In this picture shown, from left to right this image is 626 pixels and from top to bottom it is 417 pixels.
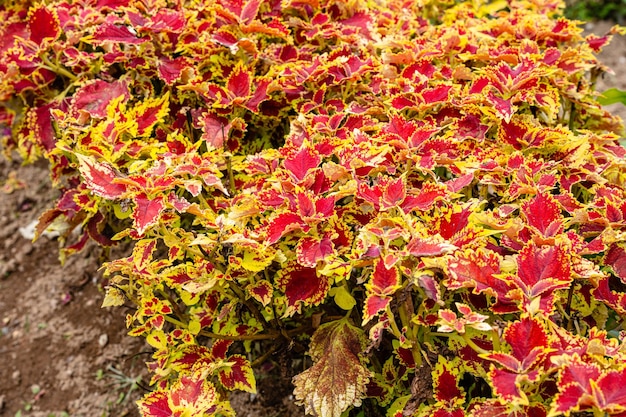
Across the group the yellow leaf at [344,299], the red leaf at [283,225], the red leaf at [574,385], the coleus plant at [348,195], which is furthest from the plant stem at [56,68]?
the red leaf at [574,385]

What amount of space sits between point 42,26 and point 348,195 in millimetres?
1043

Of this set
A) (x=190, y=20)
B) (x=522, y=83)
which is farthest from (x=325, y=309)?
(x=190, y=20)

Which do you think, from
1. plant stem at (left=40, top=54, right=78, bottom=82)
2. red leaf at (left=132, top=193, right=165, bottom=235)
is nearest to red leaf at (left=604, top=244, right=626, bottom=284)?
red leaf at (left=132, top=193, right=165, bottom=235)

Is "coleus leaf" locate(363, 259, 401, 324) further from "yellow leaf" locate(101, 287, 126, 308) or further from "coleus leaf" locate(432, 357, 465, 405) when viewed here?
"yellow leaf" locate(101, 287, 126, 308)

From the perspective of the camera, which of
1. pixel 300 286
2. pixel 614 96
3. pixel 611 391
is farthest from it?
pixel 614 96

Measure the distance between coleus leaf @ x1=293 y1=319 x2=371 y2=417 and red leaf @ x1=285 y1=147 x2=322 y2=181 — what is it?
0.37m

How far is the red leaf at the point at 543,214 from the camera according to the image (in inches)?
47.6

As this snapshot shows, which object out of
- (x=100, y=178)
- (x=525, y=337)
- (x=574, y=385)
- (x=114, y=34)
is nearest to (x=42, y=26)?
(x=114, y=34)

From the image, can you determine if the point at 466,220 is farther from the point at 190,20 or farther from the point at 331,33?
the point at 190,20

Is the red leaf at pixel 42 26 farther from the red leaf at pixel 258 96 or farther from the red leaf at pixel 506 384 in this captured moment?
the red leaf at pixel 506 384

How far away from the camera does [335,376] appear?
132 centimetres

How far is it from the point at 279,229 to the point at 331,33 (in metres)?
0.80

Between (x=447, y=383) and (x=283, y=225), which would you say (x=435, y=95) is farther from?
(x=447, y=383)

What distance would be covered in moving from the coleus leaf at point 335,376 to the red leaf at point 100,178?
1.77 ft
